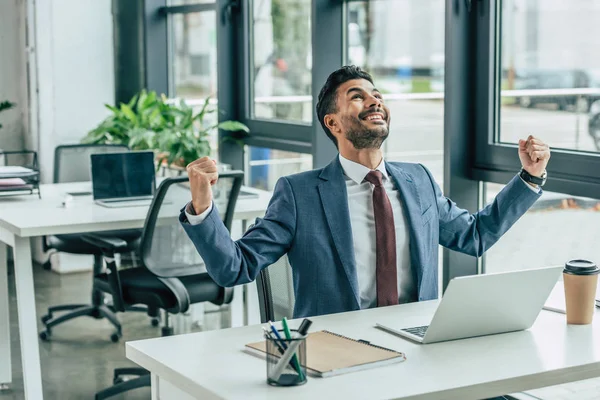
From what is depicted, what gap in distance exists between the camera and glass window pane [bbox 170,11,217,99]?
227 inches

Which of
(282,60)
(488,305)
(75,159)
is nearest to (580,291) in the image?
(488,305)

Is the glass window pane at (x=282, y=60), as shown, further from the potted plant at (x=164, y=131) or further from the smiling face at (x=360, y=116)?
the smiling face at (x=360, y=116)

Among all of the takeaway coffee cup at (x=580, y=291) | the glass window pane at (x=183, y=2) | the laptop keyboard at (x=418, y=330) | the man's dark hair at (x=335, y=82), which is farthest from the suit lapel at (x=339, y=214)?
the glass window pane at (x=183, y=2)

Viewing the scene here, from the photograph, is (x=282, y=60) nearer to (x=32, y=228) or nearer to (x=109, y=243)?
(x=109, y=243)

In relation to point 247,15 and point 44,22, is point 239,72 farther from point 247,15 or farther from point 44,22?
point 44,22

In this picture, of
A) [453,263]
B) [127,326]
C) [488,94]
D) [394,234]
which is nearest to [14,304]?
[127,326]

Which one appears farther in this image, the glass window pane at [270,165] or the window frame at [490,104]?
the glass window pane at [270,165]

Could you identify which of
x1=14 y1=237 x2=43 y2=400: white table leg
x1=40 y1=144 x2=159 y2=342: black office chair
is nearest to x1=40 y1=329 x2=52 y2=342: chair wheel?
x1=40 y1=144 x2=159 y2=342: black office chair

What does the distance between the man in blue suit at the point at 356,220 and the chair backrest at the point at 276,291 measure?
0.19 feet

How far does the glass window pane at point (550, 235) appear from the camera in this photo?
3283mm

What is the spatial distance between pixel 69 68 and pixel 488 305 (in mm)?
4715

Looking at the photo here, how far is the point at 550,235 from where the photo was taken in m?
3.48

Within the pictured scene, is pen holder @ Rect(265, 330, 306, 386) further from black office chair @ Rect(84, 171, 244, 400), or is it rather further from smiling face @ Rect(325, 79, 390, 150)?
black office chair @ Rect(84, 171, 244, 400)

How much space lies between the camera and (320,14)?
4.40 metres
